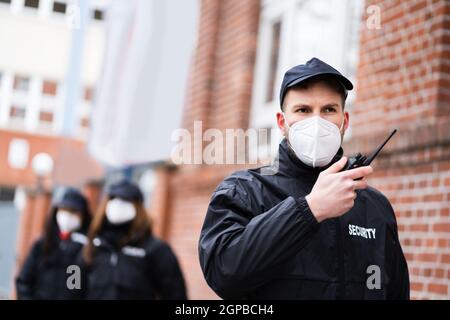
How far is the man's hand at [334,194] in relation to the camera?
6.84 ft

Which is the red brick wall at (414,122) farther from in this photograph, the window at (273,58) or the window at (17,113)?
the window at (17,113)

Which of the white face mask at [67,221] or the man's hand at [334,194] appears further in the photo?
the white face mask at [67,221]

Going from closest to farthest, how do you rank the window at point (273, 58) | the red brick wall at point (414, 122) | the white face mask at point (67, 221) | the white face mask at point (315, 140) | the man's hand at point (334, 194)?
1. the man's hand at point (334, 194)
2. the white face mask at point (315, 140)
3. the red brick wall at point (414, 122)
4. the white face mask at point (67, 221)
5. the window at point (273, 58)

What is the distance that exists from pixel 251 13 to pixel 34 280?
318cm

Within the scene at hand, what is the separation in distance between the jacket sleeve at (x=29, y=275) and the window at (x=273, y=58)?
2.55 metres

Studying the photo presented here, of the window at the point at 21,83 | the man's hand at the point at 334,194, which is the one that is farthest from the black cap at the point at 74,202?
the window at the point at 21,83

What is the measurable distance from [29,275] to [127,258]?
1352mm

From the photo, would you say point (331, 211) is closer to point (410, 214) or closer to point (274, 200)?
point (274, 200)

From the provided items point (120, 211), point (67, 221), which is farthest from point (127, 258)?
point (67, 221)

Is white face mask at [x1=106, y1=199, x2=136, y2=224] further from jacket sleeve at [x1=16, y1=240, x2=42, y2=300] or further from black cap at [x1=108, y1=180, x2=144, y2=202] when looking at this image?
jacket sleeve at [x1=16, y1=240, x2=42, y2=300]

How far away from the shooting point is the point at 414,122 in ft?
14.7

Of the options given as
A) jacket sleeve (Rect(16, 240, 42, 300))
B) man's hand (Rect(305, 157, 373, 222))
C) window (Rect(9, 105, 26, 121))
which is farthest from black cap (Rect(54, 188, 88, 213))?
window (Rect(9, 105, 26, 121))

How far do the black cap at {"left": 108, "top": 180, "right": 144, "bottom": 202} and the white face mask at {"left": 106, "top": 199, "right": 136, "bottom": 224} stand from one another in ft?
0.14

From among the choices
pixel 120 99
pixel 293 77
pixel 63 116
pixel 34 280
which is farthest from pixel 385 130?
pixel 63 116
